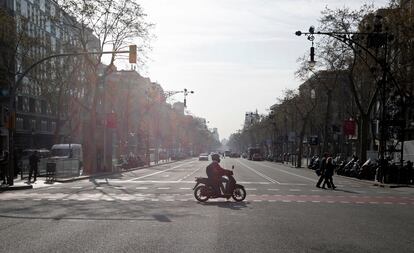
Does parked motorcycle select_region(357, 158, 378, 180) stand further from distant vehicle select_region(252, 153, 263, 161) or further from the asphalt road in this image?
distant vehicle select_region(252, 153, 263, 161)

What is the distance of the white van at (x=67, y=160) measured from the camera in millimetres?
37375

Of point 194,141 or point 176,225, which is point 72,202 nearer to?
point 176,225

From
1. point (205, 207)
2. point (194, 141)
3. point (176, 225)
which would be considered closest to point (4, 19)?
point (205, 207)

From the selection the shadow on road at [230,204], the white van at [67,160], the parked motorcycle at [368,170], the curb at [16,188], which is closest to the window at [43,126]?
the white van at [67,160]

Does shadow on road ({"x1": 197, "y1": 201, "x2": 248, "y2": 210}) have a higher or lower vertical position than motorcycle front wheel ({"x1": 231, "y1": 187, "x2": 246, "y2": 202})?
lower

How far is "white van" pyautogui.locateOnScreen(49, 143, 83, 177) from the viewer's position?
123 feet

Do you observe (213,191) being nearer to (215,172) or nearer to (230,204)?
(215,172)

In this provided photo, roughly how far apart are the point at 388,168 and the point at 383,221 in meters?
21.7

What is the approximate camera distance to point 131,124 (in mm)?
118625

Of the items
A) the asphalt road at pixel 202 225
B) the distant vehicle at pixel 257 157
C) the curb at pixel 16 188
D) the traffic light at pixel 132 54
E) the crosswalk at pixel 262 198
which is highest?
the traffic light at pixel 132 54

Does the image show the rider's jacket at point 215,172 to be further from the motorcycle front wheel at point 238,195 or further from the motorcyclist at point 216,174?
the motorcycle front wheel at point 238,195

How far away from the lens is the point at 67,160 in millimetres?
39250

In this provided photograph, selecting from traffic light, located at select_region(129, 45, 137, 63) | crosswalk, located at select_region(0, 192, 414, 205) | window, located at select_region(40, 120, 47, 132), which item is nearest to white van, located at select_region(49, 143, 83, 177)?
traffic light, located at select_region(129, 45, 137, 63)

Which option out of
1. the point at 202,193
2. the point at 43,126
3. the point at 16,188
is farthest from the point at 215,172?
the point at 43,126
